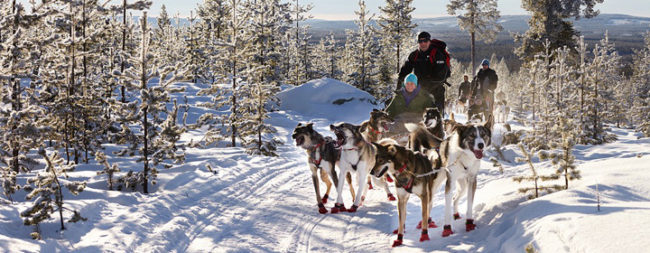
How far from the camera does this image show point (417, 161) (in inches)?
224

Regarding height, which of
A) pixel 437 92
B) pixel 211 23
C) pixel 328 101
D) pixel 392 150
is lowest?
pixel 392 150

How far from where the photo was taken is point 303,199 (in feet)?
27.4

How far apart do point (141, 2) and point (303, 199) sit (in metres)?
11.2

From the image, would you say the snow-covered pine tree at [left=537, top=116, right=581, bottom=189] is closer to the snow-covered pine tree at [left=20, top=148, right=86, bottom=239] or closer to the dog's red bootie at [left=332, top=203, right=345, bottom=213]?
the dog's red bootie at [left=332, top=203, right=345, bottom=213]

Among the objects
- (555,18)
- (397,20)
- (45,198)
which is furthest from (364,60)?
(45,198)

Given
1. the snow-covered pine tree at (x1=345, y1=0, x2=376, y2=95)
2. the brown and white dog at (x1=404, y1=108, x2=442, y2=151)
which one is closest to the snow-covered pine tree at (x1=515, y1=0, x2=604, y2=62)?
the snow-covered pine tree at (x1=345, y1=0, x2=376, y2=95)

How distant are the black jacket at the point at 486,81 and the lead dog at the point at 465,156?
931 centimetres

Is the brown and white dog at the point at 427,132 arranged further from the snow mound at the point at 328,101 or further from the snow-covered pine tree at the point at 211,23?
the snow-covered pine tree at the point at 211,23

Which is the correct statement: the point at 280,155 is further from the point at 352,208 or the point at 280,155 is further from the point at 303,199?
Answer: the point at 352,208

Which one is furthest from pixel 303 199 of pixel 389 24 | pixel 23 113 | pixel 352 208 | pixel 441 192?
pixel 389 24

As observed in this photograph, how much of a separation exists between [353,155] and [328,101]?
25627 mm

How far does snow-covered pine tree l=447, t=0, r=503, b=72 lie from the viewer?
124 feet

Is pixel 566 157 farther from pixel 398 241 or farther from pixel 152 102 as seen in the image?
pixel 152 102

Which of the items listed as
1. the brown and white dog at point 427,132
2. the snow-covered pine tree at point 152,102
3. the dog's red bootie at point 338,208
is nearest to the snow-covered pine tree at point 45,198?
the snow-covered pine tree at point 152,102
